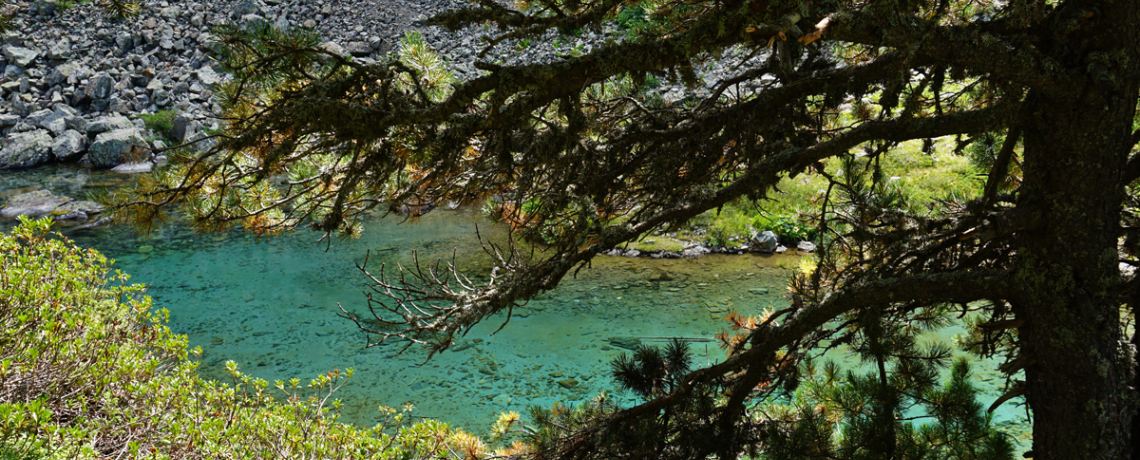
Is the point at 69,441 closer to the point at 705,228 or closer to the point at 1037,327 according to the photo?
the point at 1037,327

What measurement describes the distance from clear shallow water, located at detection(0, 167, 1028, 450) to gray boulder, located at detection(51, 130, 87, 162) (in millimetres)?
6011

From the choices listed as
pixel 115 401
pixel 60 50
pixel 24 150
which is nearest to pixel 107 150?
pixel 24 150

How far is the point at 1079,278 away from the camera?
1768mm

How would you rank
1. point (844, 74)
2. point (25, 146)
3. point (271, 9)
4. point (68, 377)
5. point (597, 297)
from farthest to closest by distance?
point (271, 9) → point (25, 146) → point (597, 297) → point (68, 377) → point (844, 74)

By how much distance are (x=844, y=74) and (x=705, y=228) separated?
6.96 metres

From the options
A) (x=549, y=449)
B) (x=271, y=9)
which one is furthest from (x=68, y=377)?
(x=271, y=9)

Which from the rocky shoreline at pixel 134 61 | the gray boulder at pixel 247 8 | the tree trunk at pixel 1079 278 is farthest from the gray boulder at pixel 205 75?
the tree trunk at pixel 1079 278

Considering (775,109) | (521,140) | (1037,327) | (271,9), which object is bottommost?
(1037,327)

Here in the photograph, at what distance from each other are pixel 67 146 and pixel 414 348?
12484 millimetres

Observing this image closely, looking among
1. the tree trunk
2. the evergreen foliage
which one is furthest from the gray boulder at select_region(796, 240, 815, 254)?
the tree trunk

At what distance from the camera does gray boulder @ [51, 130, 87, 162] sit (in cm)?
1439

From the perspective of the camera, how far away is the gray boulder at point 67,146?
→ 1439cm

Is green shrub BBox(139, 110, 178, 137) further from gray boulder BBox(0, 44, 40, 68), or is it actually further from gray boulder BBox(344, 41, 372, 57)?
gray boulder BBox(344, 41, 372, 57)

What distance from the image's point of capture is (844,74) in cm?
234
